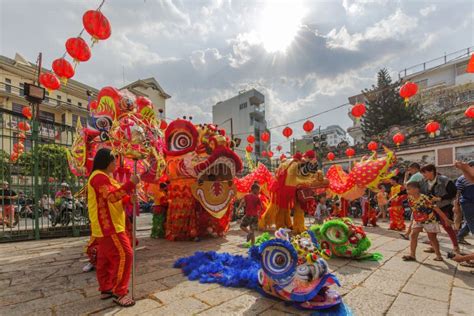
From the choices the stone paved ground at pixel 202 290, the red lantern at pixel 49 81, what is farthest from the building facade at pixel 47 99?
the stone paved ground at pixel 202 290

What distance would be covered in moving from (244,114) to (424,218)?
35.0m

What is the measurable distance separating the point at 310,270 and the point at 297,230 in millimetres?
3873

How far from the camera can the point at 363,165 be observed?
7258 mm

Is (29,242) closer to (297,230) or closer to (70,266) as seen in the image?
(70,266)

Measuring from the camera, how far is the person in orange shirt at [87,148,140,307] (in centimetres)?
277

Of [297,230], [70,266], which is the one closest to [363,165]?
[297,230]

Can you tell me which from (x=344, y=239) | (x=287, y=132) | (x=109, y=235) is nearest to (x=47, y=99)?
(x=287, y=132)

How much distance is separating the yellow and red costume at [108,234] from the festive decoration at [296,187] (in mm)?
4332

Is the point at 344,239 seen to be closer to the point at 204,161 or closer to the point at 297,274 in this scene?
the point at 297,274

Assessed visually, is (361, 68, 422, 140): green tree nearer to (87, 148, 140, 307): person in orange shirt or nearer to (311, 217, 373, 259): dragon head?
(311, 217, 373, 259): dragon head

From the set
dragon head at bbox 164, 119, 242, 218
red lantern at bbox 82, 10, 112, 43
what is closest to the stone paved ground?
dragon head at bbox 164, 119, 242, 218

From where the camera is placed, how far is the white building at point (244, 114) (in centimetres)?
3844

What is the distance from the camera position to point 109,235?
9.18ft

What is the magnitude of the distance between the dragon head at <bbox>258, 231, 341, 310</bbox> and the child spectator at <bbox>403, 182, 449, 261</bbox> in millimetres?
2622
